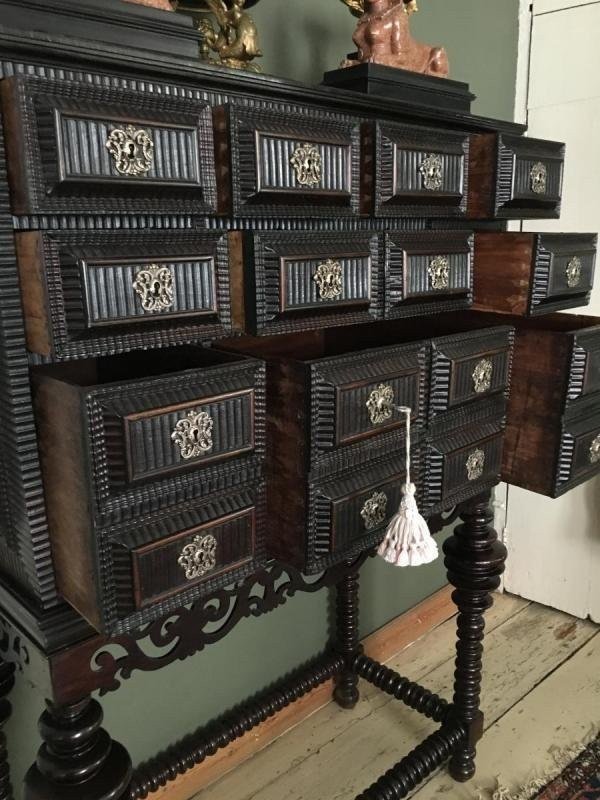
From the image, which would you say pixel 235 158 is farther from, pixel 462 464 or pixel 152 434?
pixel 462 464

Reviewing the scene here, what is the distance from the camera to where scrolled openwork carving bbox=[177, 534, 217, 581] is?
664 mm

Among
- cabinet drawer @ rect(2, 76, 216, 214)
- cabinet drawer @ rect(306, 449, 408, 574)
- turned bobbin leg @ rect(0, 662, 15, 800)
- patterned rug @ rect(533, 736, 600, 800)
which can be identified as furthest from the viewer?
patterned rug @ rect(533, 736, 600, 800)

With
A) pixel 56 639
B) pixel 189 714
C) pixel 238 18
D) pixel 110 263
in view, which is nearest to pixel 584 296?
pixel 238 18

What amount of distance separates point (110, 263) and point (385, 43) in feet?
2.06

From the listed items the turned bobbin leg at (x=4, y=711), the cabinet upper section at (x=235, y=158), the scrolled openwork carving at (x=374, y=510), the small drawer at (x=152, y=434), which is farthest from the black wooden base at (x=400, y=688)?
the cabinet upper section at (x=235, y=158)

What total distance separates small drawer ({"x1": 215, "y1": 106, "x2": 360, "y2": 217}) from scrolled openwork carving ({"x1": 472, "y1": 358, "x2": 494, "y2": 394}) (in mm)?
300

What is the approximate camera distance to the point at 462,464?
0.97m

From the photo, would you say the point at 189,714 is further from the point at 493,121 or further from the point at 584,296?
the point at 493,121

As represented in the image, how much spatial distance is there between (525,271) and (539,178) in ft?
0.55

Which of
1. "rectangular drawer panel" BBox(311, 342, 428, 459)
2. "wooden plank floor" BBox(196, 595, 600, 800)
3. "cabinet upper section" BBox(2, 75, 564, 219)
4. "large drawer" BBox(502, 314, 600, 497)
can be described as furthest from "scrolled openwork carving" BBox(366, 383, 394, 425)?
"wooden plank floor" BBox(196, 595, 600, 800)

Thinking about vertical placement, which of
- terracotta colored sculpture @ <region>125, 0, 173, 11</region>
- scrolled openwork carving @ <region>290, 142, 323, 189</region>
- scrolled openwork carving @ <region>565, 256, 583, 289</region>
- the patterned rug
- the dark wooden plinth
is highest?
terracotta colored sculpture @ <region>125, 0, 173, 11</region>

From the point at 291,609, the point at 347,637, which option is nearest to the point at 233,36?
the point at 291,609

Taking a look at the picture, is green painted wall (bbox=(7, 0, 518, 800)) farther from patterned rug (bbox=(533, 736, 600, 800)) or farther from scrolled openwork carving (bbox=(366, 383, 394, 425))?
scrolled openwork carving (bbox=(366, 383, 394, 425))

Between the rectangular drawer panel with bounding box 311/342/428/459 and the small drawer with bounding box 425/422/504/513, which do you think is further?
the small drawer with bounding box 425/422/504/513
